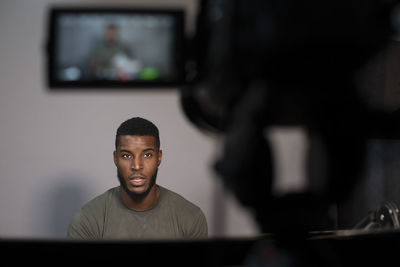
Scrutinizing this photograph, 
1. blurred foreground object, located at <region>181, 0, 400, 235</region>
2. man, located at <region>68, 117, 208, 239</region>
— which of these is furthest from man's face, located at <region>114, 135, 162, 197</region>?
blurred foreground object, located at <region>181, 0, 400, 235</region>

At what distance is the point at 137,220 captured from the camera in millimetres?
506

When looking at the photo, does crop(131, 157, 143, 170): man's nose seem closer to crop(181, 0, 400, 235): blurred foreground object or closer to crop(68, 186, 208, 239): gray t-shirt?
crop(68, 186, 208, 239): gray t-shirt

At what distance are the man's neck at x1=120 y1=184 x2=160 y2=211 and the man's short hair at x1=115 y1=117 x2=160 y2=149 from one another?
6cm

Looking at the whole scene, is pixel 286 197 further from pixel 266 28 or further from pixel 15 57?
pixel 15 57

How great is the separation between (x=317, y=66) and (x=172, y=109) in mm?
217

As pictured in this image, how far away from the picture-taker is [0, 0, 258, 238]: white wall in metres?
0.51

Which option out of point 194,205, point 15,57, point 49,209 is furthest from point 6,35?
point 194,205

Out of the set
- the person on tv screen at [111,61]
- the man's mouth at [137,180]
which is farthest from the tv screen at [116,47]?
the man's mouth at [137,180]

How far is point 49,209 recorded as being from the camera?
0.56m

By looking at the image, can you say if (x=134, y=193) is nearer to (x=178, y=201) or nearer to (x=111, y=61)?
(x=178, y=201)

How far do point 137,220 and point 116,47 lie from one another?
0.77 feet

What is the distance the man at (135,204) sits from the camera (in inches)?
19.6

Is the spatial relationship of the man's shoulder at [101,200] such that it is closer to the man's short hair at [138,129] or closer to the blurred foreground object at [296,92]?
the man's short hair at [138,129]

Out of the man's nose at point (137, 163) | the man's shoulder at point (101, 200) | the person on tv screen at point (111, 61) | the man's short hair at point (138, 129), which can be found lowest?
the man's shoulder at point (101, 200)
